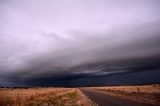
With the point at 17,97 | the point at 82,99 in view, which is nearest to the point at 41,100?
the point at 17,97

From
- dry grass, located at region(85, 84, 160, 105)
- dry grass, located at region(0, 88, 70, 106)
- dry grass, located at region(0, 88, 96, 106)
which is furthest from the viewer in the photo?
dry grass, located at region(85, 84, 160, 105)

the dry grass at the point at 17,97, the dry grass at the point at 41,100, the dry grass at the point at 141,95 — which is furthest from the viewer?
the dry grass at the point at 141,95

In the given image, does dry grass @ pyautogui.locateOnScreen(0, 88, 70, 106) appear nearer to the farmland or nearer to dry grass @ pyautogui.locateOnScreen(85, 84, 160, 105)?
the farmland

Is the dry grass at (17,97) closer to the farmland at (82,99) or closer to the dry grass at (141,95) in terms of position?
the farmland at (82,99)

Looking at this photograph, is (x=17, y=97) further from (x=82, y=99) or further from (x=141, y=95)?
(x=141, y=95)

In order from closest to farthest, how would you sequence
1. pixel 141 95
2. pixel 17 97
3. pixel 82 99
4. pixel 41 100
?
pixel 17 97, pixel 41 100, pixel 82 99, pixel 141 95

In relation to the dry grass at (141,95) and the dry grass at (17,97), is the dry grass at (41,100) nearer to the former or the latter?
the dry grass at (17,97)

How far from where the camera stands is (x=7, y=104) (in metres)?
20.2

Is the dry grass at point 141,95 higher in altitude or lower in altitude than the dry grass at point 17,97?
lower

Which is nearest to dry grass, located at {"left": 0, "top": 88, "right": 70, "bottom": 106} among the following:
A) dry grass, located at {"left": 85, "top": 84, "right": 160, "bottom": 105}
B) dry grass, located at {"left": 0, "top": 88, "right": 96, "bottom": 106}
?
dry grass, located at {"left": 0, "top": 88, "right": 96, "bottom": 106}

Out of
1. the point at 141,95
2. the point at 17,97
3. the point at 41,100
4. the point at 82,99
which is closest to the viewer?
the point at 17,97

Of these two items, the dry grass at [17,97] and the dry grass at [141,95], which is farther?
the dry grass at [141,95]

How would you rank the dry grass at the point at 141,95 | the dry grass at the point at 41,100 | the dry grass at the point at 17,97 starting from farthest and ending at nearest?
the dry grass at the point at 141,95 < the dry grass at the point at 41,100 < the dry grass at the point at 17,97

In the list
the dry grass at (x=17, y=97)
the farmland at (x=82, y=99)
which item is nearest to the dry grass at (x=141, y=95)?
the farmland at (x=82, y=99)
